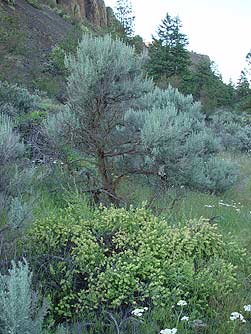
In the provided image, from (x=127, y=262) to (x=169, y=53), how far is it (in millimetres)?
30342

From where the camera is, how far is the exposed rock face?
46094mm

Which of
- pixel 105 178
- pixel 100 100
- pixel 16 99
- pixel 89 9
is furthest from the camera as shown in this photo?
pixel 89 9

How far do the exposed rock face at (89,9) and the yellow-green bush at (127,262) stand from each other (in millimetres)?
43587

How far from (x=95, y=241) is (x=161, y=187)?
2.75m

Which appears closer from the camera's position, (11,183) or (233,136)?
(11,183)

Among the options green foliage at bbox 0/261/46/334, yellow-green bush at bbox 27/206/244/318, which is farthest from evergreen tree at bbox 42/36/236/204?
green foliage at bbox 0/261/46/334

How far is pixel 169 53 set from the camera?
1291 inches

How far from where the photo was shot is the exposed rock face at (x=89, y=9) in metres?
46.1

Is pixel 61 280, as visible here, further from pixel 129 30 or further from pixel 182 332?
pixel 129 30

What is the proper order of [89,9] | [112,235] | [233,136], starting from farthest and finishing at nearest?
[89,9] → [233,136] → [112,235]

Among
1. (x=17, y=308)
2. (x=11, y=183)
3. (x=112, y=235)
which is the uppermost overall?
(x=11, y=183)

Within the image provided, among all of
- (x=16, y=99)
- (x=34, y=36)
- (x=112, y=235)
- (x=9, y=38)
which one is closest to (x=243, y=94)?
(x=34, y=36)

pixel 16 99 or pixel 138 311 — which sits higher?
pixel 16 99

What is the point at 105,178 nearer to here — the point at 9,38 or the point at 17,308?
the point at 17,308
